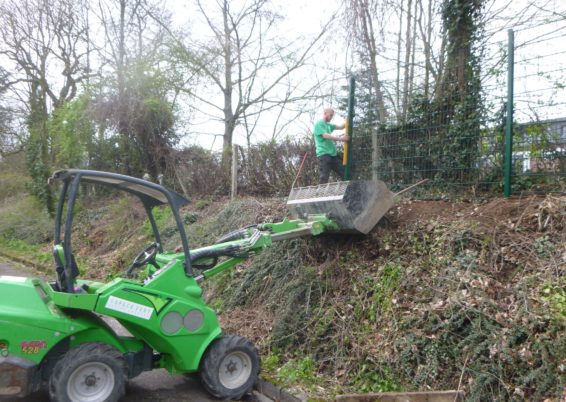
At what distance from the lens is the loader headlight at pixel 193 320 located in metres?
4.93

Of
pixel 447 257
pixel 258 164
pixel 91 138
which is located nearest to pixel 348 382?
pixel 447 257

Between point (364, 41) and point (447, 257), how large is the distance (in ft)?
19.9

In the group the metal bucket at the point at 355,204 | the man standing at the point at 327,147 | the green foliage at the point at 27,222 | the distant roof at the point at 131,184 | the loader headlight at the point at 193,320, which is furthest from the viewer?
the green foliage at the point at 27,222

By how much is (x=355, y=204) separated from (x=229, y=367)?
7.88 feet

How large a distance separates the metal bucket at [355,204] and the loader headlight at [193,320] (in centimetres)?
222

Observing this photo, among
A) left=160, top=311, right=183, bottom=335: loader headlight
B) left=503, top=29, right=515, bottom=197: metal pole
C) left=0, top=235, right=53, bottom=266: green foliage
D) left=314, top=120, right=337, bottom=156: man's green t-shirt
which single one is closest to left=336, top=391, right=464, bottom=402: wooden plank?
left=160, top=311, right=183, bottom=335: loader headlight

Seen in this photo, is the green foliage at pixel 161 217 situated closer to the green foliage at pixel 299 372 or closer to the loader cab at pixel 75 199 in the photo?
the loader cab at pixel 75 199

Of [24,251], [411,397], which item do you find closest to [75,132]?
[24,251]

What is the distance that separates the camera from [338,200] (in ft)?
21.0

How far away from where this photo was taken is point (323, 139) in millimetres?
8555

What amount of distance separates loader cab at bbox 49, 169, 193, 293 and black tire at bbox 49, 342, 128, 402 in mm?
549

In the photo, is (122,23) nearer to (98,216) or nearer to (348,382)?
(98,216)

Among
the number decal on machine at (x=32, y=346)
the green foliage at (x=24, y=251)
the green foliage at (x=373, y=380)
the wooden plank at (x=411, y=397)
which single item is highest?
the number decal on machine at (x=32, y=346)

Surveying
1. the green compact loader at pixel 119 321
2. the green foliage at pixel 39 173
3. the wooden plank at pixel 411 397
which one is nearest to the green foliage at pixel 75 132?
the green foliage at pixel 39 173
